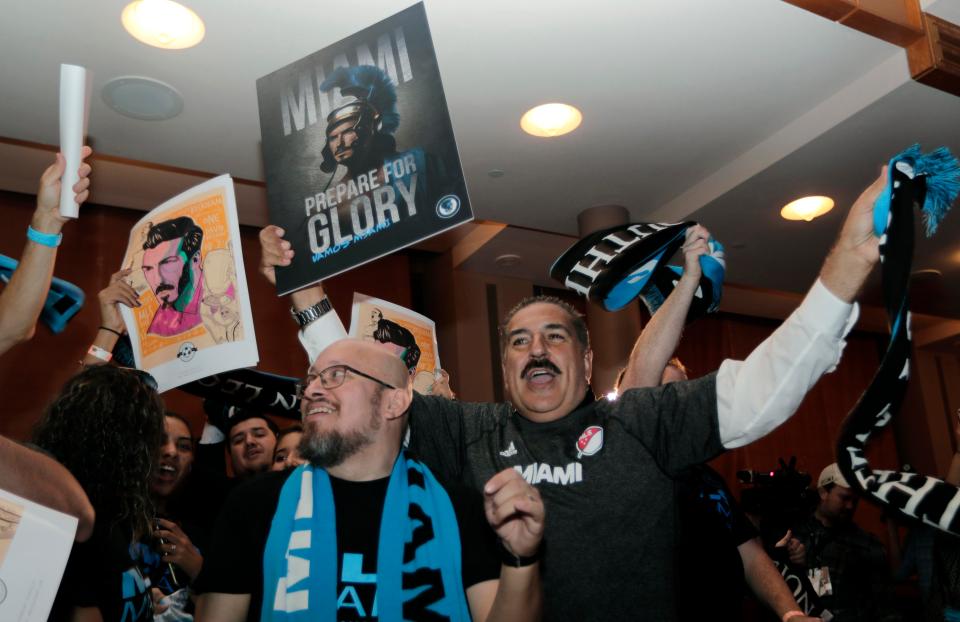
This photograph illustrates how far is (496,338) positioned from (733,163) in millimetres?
2283

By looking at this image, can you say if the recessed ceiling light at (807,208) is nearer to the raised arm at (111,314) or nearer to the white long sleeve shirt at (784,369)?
the white long sleeve shirt at (784,369)

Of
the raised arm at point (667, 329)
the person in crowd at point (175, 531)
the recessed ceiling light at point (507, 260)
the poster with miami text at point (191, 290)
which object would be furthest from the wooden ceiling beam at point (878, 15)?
the recessed ceiling light at point (507, 260)

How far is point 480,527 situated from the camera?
1553 mm

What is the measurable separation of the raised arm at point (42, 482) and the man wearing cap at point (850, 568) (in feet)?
10.9

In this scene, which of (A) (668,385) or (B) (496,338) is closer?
(A) (668,385)

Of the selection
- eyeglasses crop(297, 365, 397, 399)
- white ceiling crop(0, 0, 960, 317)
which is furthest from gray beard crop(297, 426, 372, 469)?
white ceiling crop(0, 0, 960, 317)

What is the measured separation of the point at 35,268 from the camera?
1.97m

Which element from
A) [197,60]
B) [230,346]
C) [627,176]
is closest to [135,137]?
[197,60]

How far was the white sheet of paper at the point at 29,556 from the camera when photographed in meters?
0.99

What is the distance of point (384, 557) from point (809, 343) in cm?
87

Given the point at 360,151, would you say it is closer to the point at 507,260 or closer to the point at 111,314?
the point at 111,314

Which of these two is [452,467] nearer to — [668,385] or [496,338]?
[668,385]

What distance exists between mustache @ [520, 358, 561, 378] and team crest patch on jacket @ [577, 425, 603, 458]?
17 cm

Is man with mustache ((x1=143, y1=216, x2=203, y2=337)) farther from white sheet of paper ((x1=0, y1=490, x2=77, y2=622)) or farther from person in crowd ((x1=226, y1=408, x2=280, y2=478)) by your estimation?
white sheet of paper ((x1=0, y1=490, x2=77, y2=622))
